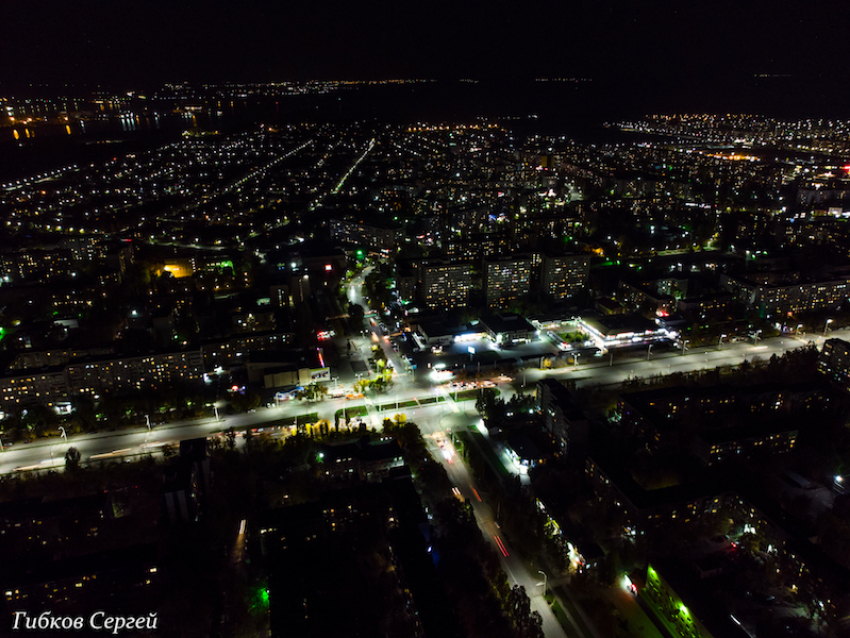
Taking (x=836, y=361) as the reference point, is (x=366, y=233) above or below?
below

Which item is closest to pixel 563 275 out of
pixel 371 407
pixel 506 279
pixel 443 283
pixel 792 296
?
pixel 506 279

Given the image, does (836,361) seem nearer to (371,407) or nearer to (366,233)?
(371,407)

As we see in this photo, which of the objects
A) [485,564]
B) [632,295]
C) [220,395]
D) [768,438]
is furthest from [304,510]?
[632,295]

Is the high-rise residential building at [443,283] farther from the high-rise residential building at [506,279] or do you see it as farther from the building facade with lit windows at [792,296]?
the building facade with lit windows at [792,296]

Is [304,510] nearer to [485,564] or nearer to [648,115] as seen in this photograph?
[485,564]

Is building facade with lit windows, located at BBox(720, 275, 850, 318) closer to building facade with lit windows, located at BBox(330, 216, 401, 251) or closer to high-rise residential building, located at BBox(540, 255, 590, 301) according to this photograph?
high-rise residential building, located at BBox(540, 255, 590, 301)

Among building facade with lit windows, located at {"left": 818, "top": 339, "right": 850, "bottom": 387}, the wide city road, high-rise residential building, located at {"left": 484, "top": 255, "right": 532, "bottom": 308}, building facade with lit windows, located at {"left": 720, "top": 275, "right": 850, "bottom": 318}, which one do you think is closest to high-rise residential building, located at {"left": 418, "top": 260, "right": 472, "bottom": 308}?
high-rise residential building, located at {"left": 484, "top": 255, "right": 532, "bottom": 308}
